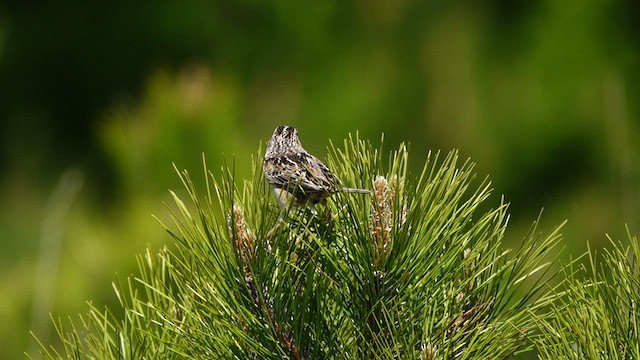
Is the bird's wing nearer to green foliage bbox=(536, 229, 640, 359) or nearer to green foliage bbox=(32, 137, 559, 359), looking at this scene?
green foliage bbox=(32, 137, 559, 359)

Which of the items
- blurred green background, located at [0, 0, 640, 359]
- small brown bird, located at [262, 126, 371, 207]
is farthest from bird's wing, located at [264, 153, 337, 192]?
blurred green background, located at [0, 0, 640, 359]

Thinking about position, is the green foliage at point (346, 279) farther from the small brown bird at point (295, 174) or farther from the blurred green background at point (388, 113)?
the blurred green background at point (388, 113)

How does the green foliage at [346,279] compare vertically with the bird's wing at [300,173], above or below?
below

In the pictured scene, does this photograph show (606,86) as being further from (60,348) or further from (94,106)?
(94,106)

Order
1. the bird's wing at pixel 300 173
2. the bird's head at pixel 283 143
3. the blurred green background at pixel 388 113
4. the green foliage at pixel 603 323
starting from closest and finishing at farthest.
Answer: the green foliage at pixel 603 323 → the bird's wing at pixel 300 173 → the bird's head at pixel 283 143 → the blurred green background at pixel 388 113

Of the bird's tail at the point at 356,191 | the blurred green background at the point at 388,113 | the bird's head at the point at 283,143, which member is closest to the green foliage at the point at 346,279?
the bird's tail at the point at 356,191
